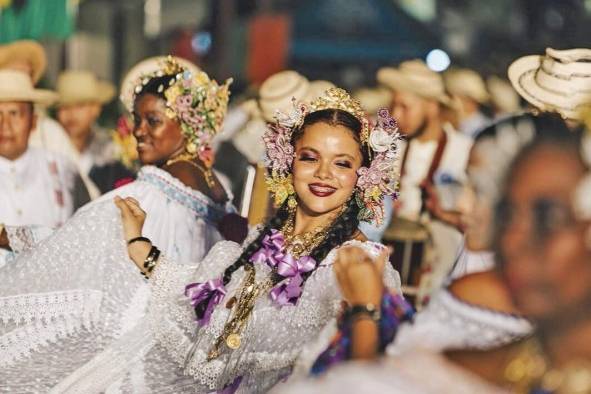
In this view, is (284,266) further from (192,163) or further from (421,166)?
(421,166)

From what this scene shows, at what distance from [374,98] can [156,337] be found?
4.81m

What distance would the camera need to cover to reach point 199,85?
20.4ft

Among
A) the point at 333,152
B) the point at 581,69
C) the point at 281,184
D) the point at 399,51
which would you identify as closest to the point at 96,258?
the point at 281,184

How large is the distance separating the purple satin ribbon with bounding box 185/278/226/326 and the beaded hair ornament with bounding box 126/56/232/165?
1537 millimetres

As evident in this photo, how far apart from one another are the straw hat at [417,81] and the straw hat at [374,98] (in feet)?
0.34

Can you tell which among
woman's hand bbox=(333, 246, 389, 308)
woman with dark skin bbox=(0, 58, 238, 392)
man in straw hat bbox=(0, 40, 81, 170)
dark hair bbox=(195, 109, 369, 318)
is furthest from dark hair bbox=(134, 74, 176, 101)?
woman's hand bbox=(333, 246, 389, 308)

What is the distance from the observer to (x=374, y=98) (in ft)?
30.9

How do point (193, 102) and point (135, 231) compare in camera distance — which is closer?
point (135, 231)

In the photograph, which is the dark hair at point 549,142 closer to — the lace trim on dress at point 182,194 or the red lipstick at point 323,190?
the red lipstick at point 323,190

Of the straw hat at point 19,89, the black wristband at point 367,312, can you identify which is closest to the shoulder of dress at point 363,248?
the black wristband at point 367,312

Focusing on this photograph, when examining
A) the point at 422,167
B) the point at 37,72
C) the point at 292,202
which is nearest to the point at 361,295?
the point at 292,202

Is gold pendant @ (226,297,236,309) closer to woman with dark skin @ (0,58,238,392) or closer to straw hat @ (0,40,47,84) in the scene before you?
woman with dark skin @ (0,58,238,392)

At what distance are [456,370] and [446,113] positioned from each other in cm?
543

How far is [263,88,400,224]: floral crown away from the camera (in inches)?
182
